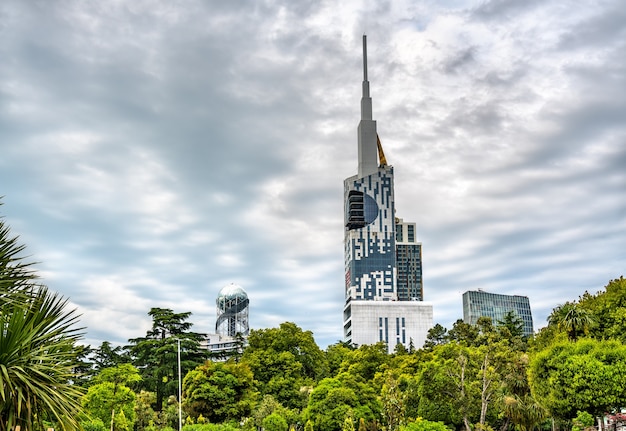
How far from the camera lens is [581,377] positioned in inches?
1178

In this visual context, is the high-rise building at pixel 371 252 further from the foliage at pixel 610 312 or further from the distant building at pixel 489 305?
the foliage at pixel 610 312

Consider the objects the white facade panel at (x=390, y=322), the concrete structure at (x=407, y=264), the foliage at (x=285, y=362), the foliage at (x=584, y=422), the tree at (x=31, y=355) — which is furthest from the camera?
the concrete structure at (x=407, y=264)

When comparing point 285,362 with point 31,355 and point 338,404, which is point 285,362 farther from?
point 31,355

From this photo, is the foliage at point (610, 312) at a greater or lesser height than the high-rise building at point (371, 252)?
lesser

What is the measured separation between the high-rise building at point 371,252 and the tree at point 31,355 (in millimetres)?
140019

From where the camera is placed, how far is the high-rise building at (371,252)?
15125cm

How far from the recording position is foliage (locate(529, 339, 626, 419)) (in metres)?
29.6

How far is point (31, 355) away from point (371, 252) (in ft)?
504

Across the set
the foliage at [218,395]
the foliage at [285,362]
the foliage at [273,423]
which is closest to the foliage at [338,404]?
the foliage at [273,423]

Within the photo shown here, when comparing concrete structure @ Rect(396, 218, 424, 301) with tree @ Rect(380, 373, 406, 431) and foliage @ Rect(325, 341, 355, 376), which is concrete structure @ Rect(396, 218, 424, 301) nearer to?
foliage @ Rect(325, 341, 355, 376)

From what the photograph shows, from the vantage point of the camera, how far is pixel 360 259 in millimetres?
162500

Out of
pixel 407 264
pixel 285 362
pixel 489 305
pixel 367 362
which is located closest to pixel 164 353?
pixel 285 362

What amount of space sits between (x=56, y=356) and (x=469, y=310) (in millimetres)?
165440

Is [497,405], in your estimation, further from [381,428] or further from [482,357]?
[381,428]
